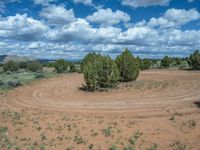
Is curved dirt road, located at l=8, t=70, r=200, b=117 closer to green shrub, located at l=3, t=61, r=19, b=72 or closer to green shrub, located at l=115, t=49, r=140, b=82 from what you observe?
green shrub, located at l=115, t=49, r=140, b=82

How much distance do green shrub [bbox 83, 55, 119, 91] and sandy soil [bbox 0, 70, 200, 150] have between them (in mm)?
3889

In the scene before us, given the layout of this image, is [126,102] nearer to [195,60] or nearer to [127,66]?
[127,66]

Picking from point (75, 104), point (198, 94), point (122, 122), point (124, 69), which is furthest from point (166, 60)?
point (122, 122)

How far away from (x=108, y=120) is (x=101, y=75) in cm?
1251

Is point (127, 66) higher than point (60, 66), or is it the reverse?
point (127, 66)

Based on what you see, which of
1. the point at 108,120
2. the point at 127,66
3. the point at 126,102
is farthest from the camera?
the point at 127,66

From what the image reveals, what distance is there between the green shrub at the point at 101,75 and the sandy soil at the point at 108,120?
12.8 ft

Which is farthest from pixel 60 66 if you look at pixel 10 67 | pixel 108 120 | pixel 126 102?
pixel 108 120

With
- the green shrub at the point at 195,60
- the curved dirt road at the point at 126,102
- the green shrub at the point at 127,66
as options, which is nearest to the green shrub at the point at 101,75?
the curved dirt road at the point at 126,102

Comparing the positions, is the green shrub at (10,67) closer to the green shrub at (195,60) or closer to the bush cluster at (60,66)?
the bush cluster at (60,66)

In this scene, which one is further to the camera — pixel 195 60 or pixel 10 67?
pixel 10 67

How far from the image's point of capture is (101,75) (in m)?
27.4

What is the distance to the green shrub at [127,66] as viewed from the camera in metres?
31.9

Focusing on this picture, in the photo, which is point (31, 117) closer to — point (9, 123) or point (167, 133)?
point (9, 123)
